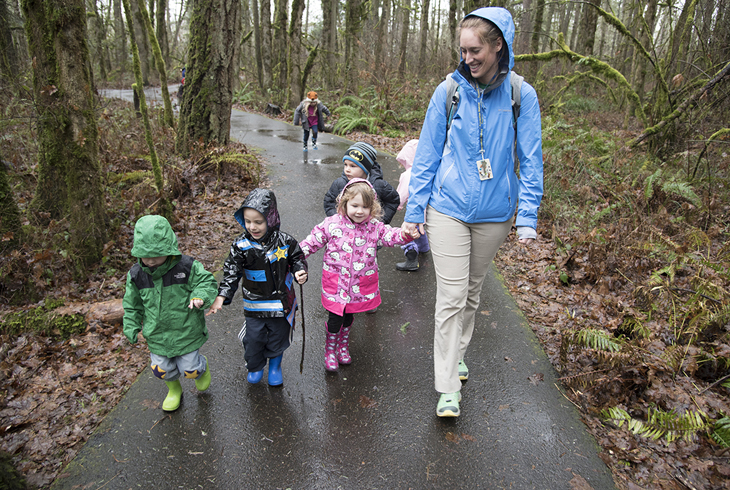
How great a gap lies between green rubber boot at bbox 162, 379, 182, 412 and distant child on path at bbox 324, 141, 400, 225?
2276 mm

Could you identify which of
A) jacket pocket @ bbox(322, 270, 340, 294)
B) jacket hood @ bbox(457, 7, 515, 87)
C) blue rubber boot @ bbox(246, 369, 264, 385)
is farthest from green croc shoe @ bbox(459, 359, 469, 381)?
jacket hood @ bbox(457, 7, 515, 87)

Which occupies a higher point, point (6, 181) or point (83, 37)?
point (83, 37)

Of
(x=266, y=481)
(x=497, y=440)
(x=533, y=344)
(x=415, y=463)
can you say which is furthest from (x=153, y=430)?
(x=533, y=344)

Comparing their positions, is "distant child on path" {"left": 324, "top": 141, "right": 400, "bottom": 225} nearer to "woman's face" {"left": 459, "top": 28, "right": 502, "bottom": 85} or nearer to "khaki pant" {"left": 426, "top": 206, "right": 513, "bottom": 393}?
"khaki pant" {"left": 426, "top": 206, "right": 513, "bottom": 393}

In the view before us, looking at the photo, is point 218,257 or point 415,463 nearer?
point 415,463

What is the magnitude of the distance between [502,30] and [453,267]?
4.96ft

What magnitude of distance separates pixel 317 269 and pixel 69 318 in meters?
2.80

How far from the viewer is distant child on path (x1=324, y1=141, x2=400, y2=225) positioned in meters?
4.78

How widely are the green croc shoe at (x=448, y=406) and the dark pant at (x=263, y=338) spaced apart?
1.31 meters

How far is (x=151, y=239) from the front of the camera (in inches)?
111

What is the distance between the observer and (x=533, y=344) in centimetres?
418

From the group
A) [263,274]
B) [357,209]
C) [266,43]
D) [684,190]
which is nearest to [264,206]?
[263,274]

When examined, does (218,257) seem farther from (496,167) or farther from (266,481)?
(496,167)

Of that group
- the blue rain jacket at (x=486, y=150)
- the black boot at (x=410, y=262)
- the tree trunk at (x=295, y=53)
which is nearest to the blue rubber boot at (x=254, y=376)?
the blue rain jacket at (x=486, y=150)
